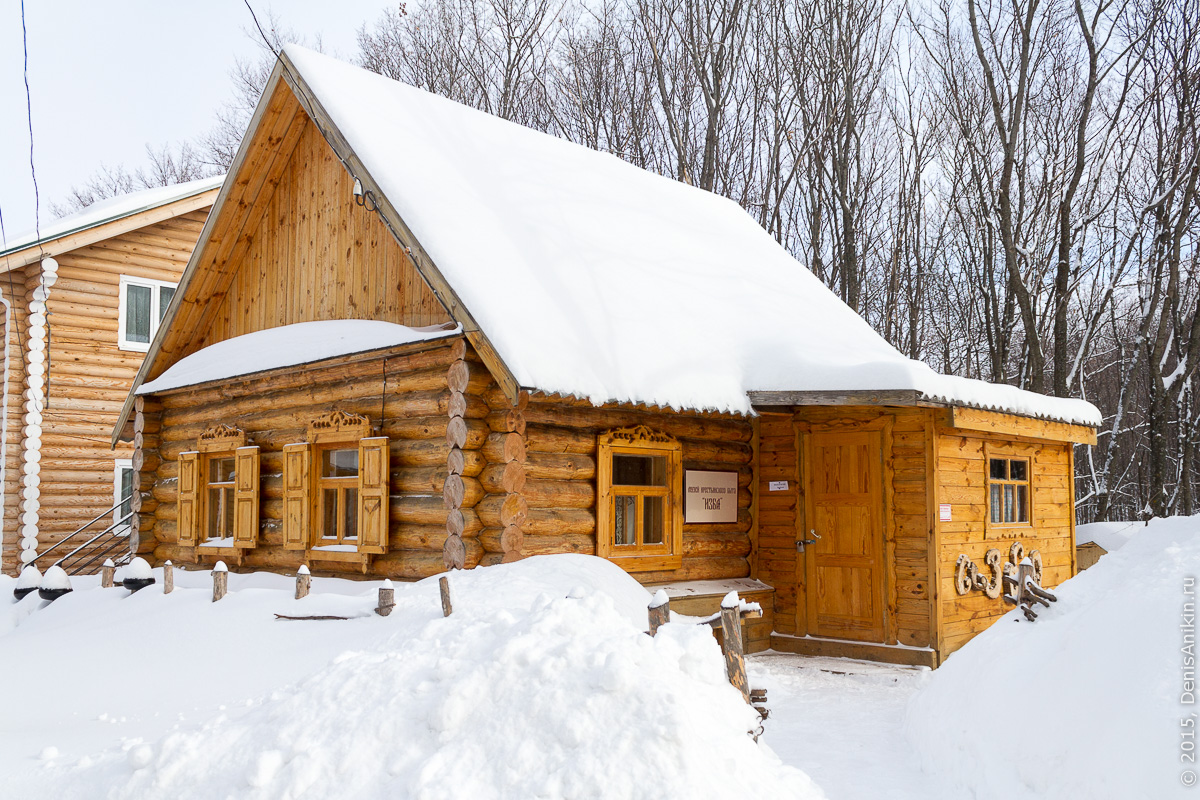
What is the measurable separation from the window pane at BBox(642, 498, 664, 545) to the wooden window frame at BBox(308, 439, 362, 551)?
307 centimetres

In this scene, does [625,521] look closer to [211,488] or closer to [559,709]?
[211,488]

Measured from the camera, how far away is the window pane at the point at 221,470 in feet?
41.0

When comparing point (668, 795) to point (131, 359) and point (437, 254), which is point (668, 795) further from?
point (131, 359)

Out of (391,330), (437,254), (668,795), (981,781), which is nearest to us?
(668,795)

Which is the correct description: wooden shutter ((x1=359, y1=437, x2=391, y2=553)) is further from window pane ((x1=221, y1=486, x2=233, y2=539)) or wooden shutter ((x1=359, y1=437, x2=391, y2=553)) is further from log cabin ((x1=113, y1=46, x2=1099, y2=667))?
window pane ((x1=221, y1=486, x2=233, y2=539))

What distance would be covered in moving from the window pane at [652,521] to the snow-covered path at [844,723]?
5.52 feet

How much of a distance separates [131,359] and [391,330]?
32.3 ft

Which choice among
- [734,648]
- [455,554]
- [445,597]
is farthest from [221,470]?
[734,648]

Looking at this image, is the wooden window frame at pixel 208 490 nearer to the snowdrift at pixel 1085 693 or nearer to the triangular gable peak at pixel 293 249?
the triangular gable peak at pixel 293 249

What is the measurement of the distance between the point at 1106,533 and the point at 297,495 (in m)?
14.1

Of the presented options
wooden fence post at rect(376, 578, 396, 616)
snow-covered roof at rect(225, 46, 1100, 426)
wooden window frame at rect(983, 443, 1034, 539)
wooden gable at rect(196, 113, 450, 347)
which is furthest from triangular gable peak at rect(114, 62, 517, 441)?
wooden window frame at rect(983, 443, 1034, 539)

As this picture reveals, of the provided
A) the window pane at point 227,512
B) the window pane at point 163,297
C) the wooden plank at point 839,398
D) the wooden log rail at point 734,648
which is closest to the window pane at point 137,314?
the window pane at point 163,297

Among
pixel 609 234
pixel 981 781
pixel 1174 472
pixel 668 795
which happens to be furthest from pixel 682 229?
pixel 1174 472

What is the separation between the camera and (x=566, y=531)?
973cm
